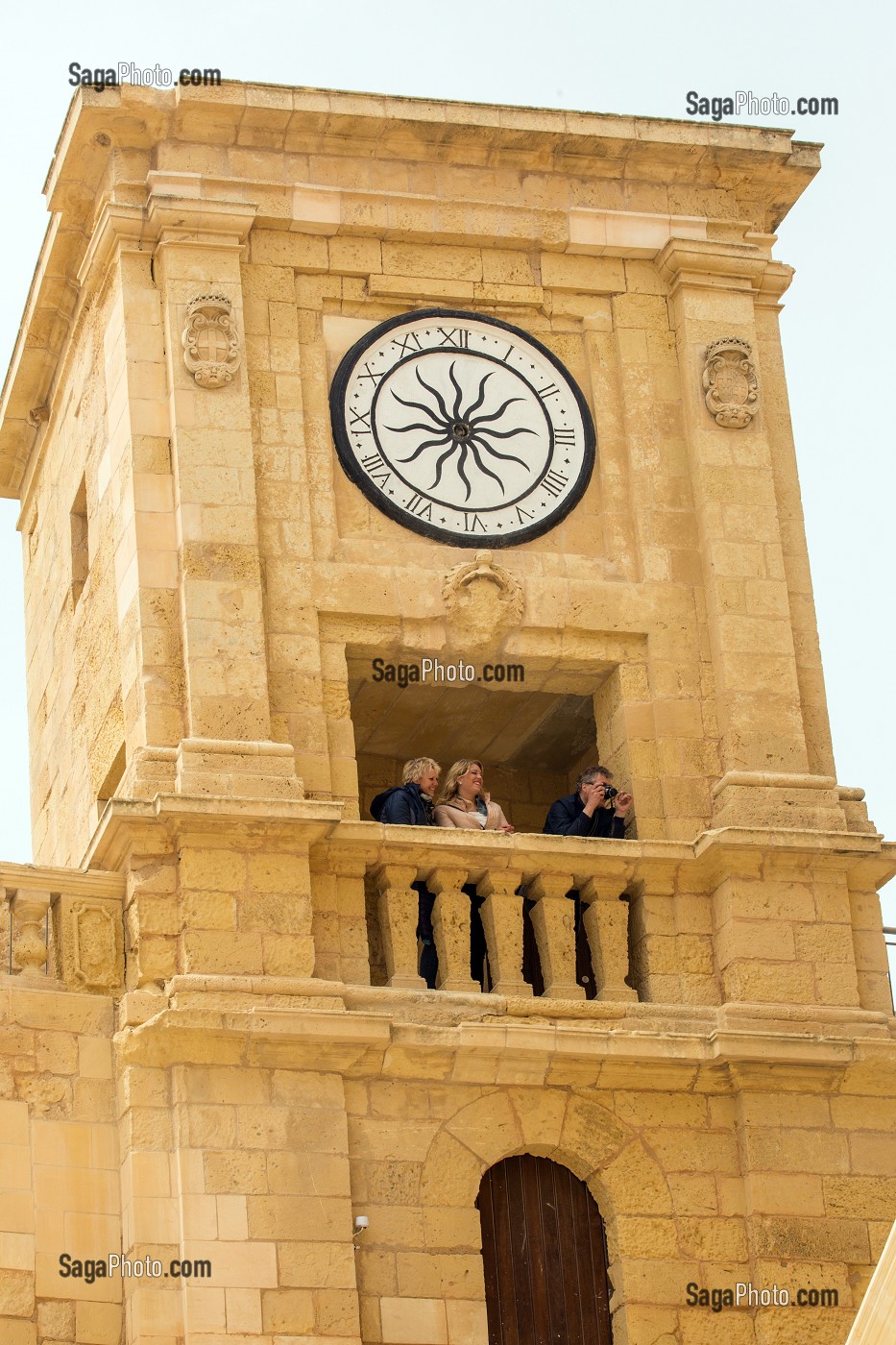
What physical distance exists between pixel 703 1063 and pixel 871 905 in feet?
4.80

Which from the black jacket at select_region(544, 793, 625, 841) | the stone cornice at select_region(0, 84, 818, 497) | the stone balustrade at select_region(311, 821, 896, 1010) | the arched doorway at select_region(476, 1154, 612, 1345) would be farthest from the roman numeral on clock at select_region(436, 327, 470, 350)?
the arched doorway at select_region(476, 1154, 612, 1345)

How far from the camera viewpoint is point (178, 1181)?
16.5 meters

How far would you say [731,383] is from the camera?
63.7ft

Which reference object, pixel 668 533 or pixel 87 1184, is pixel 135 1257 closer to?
pixel 87 1184

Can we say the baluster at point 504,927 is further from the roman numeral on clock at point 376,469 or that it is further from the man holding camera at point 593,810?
the roman numeral on clock at point 376,469

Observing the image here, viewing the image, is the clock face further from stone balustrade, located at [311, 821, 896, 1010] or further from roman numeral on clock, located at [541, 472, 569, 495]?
stone balustrade, located at [311, 821, 896, 1010]

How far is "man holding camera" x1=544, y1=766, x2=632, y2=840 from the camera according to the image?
18.3 m

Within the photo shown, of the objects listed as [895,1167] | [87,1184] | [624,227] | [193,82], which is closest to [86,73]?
[193,82]

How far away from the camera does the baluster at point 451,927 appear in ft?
57.9

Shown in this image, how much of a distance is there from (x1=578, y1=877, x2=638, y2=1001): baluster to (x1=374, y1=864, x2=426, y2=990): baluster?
0.96m

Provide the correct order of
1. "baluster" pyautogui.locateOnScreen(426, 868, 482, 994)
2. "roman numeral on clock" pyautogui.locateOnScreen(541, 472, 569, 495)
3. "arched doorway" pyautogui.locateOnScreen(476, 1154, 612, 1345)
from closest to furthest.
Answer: "arched doorway" pyautogui.locateOnScreen(476, 1154, 612, 1345), "baluster" pyautogui.locateOnScreen(426, 868, 482, 994), "roman numeral on clock" pyautogui.locateOnScreen(541, 472, 569, 495)

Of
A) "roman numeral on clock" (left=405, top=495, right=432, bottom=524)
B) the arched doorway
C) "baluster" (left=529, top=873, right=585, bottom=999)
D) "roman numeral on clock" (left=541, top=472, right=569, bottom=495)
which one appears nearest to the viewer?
the arched doorway

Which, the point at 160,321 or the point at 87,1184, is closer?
the point at 87,1184

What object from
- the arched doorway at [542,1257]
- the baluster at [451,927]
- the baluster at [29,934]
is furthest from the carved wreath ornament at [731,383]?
the baluster at [29,934]
